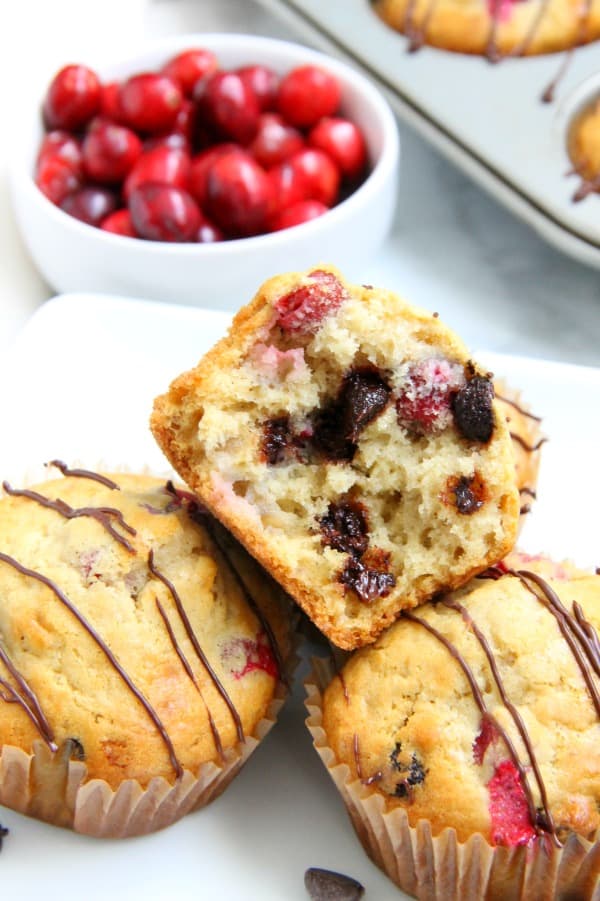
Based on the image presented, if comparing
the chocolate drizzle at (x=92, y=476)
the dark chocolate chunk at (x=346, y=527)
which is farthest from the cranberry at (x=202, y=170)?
the dark chocolate chunk at (x=346, y=527)

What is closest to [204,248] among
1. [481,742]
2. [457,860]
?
[481,742]

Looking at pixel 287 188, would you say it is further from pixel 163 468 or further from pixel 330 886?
pixel 330 886

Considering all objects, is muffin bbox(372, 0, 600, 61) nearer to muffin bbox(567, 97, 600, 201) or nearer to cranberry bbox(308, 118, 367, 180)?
muffin bbox(567, 97, 600, 201)

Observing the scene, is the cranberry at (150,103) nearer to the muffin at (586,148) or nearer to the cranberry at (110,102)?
the cranberry at (110,102)

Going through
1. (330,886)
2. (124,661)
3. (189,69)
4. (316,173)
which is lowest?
(330,886)

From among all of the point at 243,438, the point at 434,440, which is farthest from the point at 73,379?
the point at 434,440


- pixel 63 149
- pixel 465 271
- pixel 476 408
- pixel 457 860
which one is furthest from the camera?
pixel 465 271

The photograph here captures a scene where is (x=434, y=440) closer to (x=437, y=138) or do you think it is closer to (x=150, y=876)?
(x=150, y=876)
